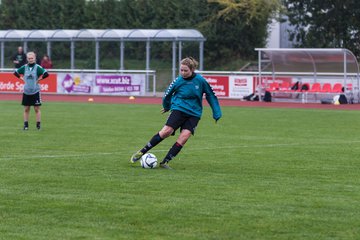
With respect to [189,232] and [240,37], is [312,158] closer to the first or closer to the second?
[189,232]

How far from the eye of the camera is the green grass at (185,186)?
936 cm

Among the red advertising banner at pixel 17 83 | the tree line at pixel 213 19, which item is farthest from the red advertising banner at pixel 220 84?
the tree line at pixel 213 19

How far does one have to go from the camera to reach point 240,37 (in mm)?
54781

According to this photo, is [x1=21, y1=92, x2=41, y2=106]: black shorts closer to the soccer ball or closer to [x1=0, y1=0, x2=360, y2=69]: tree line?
the soccer ball

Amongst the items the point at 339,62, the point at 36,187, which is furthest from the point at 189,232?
the point at 339,62

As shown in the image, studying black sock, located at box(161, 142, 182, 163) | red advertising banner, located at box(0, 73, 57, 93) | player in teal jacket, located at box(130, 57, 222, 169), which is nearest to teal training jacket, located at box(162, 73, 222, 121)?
player in teal jacket, located at box(130, 57, 222, 169)

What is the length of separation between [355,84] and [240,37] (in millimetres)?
16421

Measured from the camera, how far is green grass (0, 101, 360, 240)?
30.7 ft

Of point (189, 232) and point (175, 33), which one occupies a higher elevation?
point (175, 33)

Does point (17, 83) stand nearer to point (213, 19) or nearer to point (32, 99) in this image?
point (213, 19)

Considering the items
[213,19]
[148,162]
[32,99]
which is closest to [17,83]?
[213,19]

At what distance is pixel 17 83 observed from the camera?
43969 millimetres

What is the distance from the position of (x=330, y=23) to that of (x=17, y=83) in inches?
700

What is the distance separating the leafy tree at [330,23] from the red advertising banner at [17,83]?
15301mm
